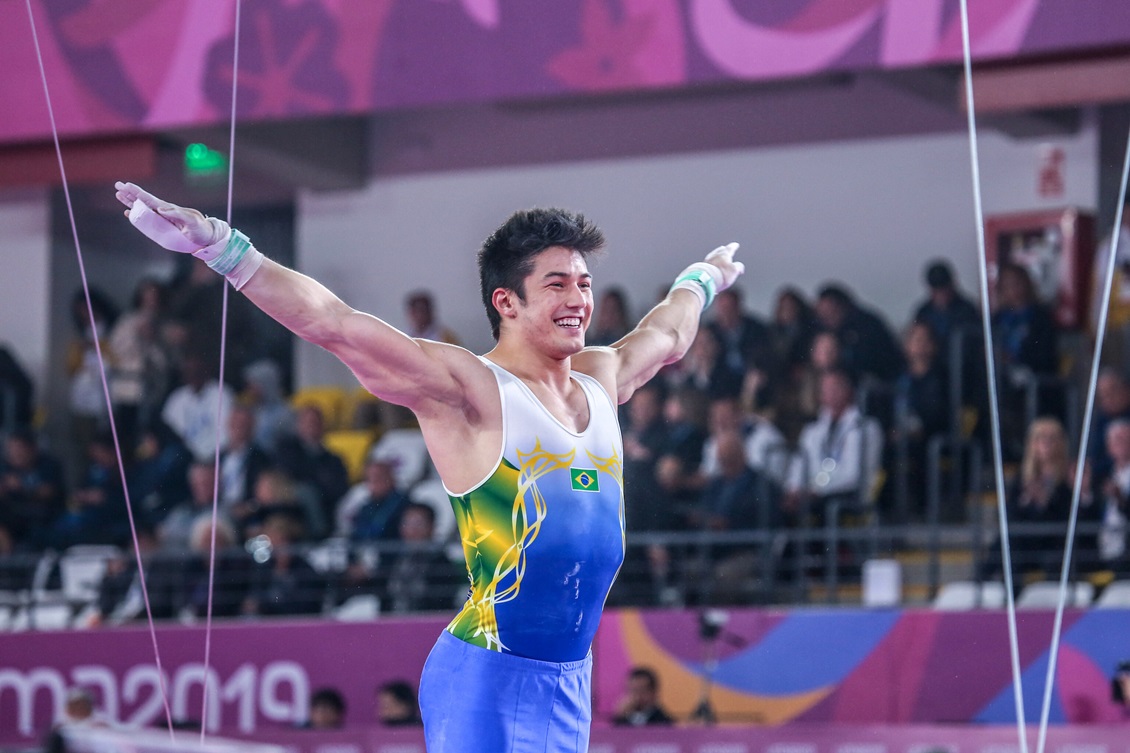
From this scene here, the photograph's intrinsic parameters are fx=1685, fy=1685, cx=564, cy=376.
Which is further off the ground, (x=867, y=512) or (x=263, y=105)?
(x=263, y=105)

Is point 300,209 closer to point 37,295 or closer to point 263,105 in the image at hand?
point 37,295

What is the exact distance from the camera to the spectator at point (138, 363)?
478 inches

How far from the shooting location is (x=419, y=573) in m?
8.88

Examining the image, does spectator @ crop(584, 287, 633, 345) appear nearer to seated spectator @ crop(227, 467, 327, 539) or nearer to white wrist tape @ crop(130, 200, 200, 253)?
seated spectator @ crop(227, 467, 327, 539)

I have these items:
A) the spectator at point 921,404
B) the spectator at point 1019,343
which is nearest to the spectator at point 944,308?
the spectator at point 1019,343

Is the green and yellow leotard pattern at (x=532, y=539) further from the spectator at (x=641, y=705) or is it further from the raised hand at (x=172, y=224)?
the spectator at (x=641, y=705)

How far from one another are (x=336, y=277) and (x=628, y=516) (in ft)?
15.5

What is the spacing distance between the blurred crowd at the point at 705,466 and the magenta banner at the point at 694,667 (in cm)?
42

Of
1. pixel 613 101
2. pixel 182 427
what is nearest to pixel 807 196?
pixel 613 101

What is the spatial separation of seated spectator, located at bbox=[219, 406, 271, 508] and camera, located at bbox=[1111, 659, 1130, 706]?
518 centimetres

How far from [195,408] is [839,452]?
4.73m

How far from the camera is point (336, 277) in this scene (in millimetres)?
13172

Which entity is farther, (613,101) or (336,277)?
(336,277)

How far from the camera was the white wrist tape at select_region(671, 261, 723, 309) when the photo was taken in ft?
16.0
